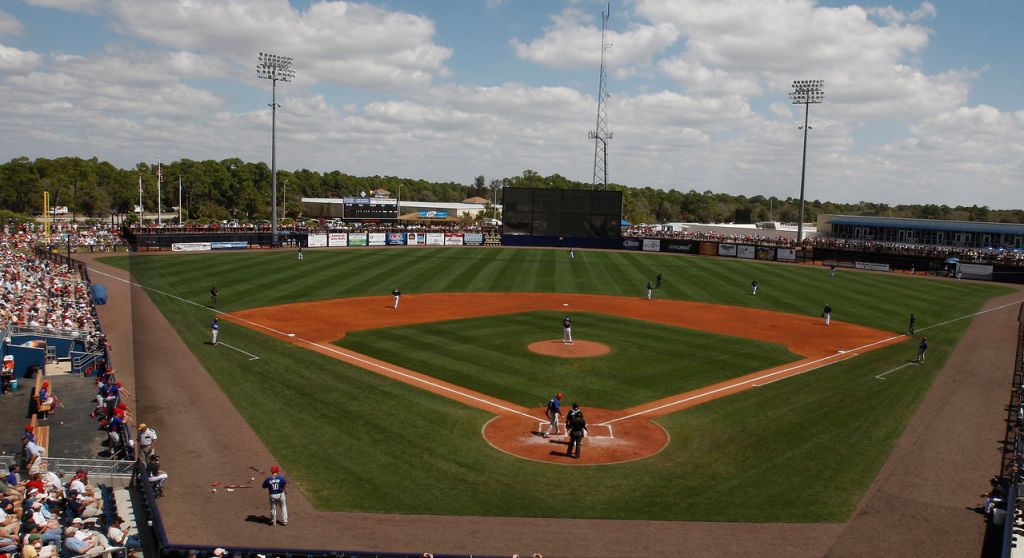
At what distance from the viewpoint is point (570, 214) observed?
238 ft

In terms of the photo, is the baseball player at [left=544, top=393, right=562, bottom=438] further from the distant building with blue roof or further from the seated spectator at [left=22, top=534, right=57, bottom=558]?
the distant building with blue roof

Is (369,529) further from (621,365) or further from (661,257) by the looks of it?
(661,257)

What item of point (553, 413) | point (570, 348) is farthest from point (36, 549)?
point (570, 348)

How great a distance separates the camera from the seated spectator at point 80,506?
11.9 m

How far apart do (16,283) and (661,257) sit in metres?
55.6

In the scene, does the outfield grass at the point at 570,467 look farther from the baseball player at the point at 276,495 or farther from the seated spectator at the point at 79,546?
the seated spectator at the point at 79,546

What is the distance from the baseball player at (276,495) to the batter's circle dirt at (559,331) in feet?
20.2

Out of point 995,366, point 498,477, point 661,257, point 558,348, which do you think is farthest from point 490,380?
point 661,257

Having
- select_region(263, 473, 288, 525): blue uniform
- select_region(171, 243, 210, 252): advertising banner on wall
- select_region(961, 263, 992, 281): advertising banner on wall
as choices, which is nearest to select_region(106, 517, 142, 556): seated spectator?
select_region(263, 473, 288, 525): blue uniform

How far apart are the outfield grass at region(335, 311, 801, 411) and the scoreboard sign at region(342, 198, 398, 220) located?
7240 centimetres

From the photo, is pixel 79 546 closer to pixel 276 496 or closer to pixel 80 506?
pixel 80 506

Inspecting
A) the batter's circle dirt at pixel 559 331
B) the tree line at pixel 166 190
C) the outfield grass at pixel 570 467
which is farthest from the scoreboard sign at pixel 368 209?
the outfield grass at pixel 570 467

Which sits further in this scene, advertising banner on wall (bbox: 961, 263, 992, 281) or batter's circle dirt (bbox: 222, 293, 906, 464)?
advertising banner on wall (bbox: 961, 263, 992, 281)

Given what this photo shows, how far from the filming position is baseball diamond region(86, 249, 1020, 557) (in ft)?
41.9
